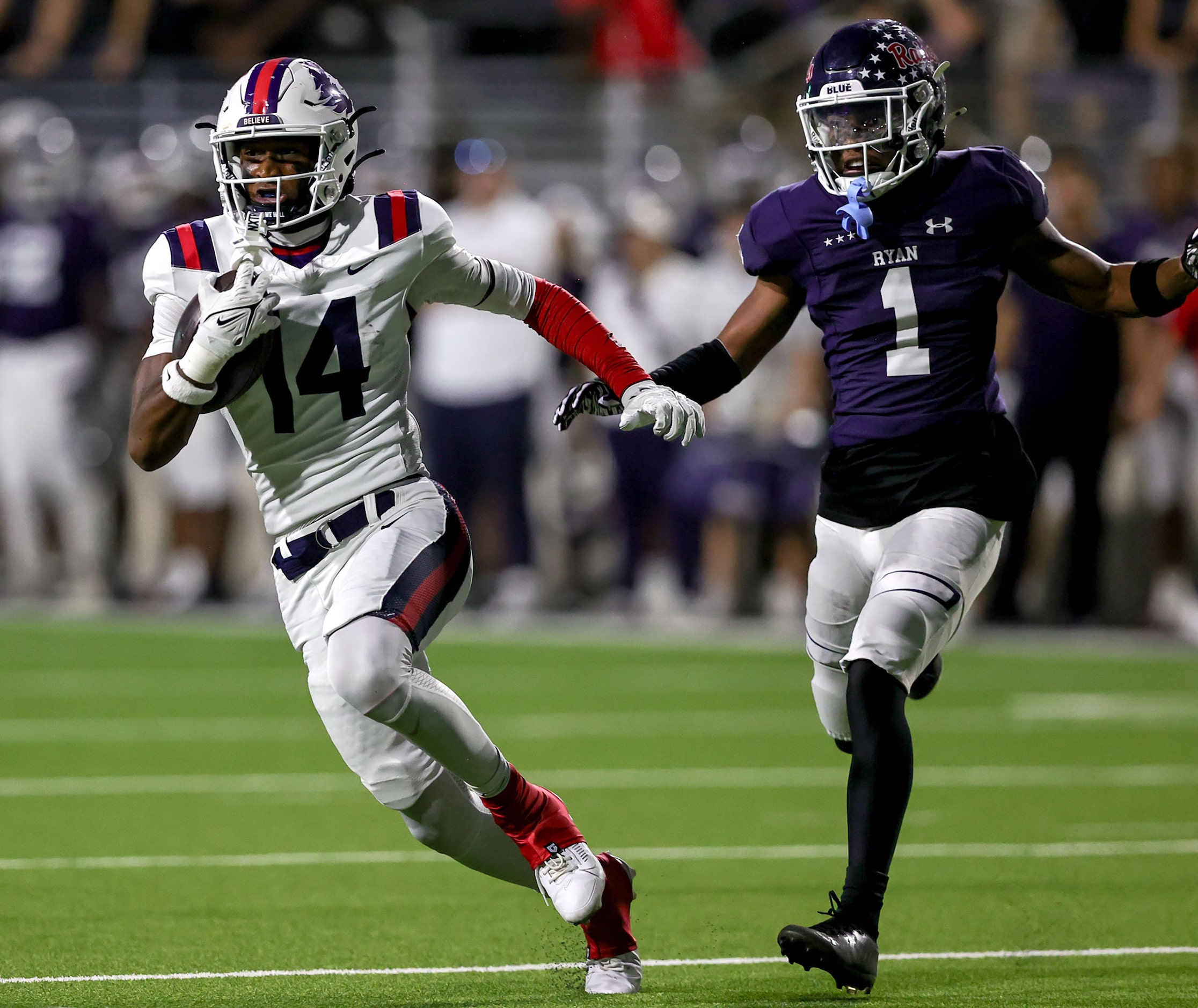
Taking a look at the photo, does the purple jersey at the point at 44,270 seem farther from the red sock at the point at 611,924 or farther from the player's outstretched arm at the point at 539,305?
the red sock at the point at 611,924

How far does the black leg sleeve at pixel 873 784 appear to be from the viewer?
4.07 m

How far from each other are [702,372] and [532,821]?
112 centimetres

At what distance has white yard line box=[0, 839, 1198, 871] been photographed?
568 cm

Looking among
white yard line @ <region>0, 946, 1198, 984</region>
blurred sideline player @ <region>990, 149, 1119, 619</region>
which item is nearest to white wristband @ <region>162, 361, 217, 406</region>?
white yard line @ <region>0, 946, 1198, 984</region>

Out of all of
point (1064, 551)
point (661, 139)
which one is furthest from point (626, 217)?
point (1064, 551)

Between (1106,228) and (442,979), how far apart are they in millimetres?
7972

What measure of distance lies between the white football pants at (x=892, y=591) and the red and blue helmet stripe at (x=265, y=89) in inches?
60.5

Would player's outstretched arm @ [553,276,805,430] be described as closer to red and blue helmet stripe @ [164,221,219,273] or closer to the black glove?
the black glove

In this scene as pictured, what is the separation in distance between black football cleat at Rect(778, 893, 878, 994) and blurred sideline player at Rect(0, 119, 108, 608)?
8.52m

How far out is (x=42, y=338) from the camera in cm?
1163

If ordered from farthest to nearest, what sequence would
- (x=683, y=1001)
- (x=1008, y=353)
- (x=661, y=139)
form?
→ 1. (x=661, y=139)
2. (x=1008, y=353)
3. (x=683, y=1001)

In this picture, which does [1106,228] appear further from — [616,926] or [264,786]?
[616,926]

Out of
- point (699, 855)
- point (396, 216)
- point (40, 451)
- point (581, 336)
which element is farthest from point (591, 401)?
point (40, 451)

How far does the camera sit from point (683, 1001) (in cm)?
406
